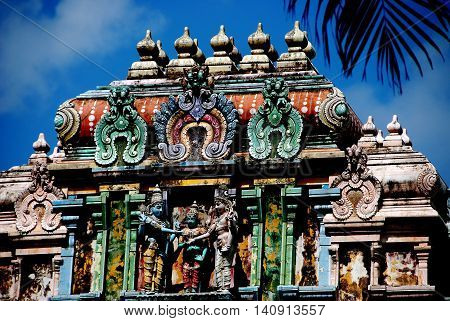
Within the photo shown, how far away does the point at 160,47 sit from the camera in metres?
26.2

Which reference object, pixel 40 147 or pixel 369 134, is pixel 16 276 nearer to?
pixel 40 147

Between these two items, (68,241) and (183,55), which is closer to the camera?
(68,241)

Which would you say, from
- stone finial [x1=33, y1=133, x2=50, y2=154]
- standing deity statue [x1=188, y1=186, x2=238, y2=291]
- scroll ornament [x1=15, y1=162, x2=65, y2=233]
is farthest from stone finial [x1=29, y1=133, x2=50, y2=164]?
standing deity statue [x1=188, y1=186, x2=238, y2=291]

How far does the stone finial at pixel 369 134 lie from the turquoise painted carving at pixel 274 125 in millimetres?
4225

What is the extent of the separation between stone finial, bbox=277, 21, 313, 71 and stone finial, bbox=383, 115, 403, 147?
2.66 meters

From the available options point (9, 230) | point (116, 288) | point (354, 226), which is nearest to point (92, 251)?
point (116, 288)

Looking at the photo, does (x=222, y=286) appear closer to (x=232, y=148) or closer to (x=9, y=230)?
(x=232, y=148)

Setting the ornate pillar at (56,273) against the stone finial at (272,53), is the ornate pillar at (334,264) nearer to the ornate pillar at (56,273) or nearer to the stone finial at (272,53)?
the stone finial at (272,53)

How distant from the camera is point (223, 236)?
21.1m

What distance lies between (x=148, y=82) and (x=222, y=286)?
5.05 m

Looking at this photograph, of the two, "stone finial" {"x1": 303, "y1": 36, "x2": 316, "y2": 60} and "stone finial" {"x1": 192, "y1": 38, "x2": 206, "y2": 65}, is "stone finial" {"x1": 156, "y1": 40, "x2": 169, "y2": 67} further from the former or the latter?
"stone finial" {"x1": 303, "y1": 36, "x2": 316, "y2": 60}

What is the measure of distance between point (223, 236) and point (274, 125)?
6.96ft

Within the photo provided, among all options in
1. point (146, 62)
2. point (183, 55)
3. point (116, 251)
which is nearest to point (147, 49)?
point (146, 62)
